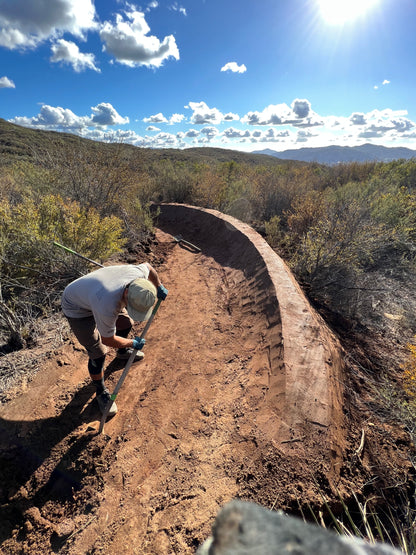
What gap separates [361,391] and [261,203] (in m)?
8.89

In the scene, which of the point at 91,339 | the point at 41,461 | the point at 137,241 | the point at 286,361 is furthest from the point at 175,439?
the point at 137,241

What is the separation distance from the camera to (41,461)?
2.52 meters

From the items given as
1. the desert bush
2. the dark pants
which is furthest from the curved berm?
the desert bush

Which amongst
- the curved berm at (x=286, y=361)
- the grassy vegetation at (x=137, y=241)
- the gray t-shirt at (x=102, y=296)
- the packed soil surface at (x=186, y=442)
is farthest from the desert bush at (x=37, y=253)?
the curved berm at (x=286, y=361)

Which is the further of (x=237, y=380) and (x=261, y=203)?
(x=261, y=203)

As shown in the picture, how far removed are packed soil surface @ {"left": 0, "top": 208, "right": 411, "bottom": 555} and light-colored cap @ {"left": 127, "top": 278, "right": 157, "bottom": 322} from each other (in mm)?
1509

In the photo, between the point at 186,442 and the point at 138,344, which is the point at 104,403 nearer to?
the point at 138,344

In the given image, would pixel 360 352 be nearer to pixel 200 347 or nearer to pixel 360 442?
pixel 360 442

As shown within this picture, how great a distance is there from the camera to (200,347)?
13.6ft

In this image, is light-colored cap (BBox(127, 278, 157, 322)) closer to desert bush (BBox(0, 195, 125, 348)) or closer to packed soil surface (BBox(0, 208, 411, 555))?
packed soil surface (BBox(0, 208, 411, 555))

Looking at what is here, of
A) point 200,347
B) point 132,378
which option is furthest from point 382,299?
point 132,378

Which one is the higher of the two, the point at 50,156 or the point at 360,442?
the point at 50,156

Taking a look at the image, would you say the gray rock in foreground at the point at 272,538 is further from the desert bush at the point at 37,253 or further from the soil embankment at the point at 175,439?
the desert bush at the point at 37,253

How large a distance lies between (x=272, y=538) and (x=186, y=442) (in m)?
2.59
